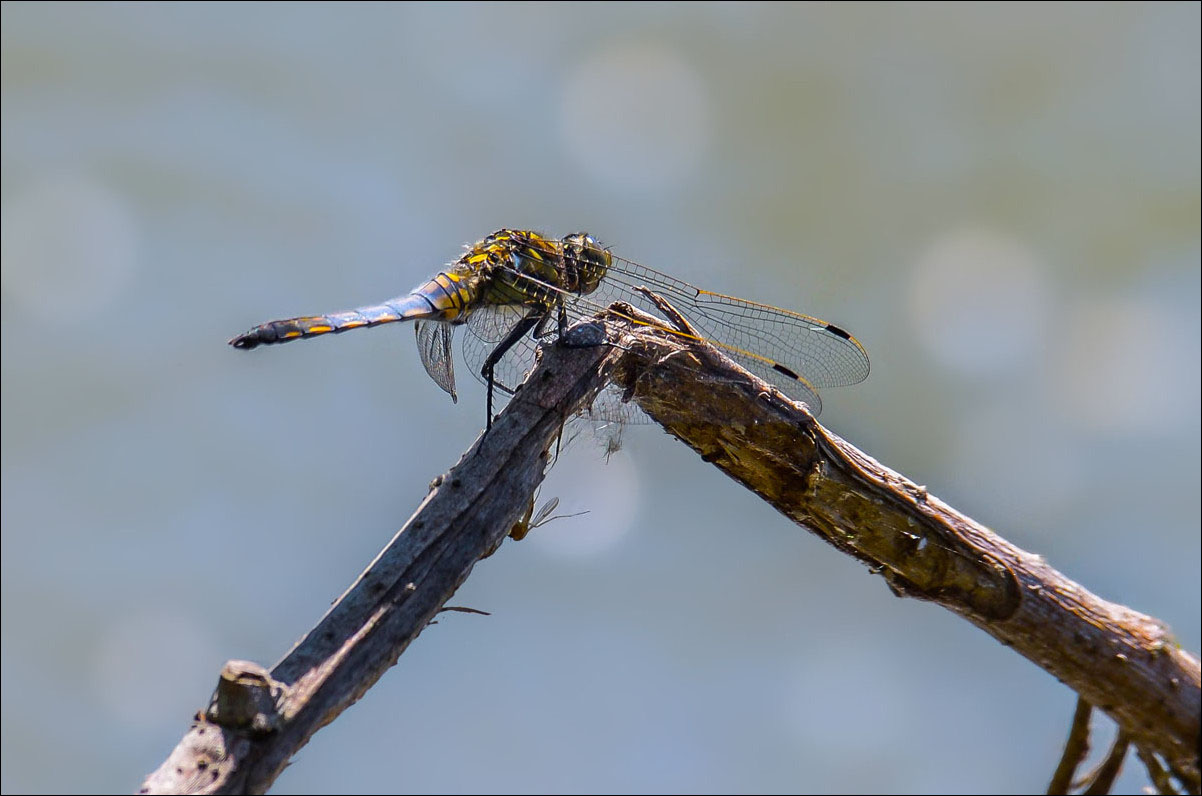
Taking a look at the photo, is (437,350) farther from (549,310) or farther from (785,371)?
(785,371)

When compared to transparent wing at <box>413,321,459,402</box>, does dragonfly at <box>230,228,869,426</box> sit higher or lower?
higher

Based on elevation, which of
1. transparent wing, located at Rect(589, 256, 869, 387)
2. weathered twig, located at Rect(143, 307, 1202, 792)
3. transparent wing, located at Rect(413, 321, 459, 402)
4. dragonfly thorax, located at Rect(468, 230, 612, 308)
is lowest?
transparent wing, located at Rect(413, 321, 459, 402)

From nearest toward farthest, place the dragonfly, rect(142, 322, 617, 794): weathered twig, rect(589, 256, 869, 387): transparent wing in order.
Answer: rect(142, 322, 617, 794): weathered twig < the dragonfly < rect(589, 256, 869, 387): transparent wing

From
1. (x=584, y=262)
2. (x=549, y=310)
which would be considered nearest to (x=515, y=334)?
(x=549, y=310)

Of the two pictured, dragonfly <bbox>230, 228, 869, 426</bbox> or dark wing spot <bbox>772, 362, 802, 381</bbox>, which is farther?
dragonfly <bbox>230, 228, 869, 426</bbox>

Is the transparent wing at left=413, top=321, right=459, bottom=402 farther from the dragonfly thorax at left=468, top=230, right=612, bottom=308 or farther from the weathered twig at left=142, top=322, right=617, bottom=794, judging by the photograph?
the weathered twig at left=142, top=322, right=617, bottom=794

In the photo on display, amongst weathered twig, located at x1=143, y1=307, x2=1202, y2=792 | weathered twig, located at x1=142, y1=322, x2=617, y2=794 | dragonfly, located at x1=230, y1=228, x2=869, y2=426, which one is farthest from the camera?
dragonfly, located at x1=230, y1=228, x2=869, y2=426

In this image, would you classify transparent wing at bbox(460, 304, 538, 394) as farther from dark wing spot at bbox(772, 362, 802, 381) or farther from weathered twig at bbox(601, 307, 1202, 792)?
dark wing spot at bbox(772, 362, 802, 381)

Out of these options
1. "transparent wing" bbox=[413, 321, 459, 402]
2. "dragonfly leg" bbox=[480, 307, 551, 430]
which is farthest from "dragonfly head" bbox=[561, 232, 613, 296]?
"transparent wing" bbox=[413, 321, 459, 402]
